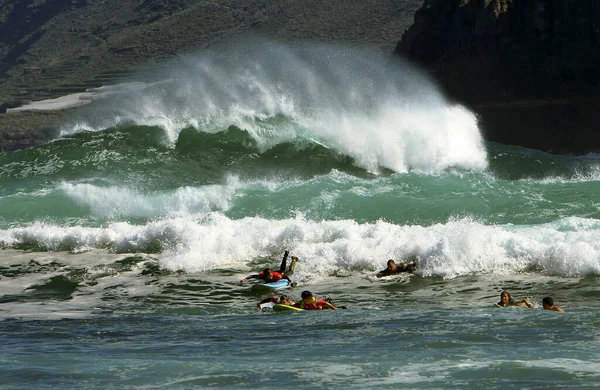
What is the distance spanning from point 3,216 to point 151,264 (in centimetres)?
848

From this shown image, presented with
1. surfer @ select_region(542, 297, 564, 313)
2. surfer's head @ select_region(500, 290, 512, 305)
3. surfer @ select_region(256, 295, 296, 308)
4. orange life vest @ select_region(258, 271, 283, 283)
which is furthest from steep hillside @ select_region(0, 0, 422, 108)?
surfer @ select_region(542, 297, 564, 313)

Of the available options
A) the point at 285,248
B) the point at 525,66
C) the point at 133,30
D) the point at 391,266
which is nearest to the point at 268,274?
the point at 391,266

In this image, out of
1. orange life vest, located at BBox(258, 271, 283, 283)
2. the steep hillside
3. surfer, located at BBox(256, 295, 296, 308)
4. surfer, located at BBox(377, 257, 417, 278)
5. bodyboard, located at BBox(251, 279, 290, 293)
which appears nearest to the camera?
surfer, located at BBox(256, 295, 296, 308)

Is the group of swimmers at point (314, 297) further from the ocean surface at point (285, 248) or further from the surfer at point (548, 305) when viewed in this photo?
the ocean surface at point (285, 248)

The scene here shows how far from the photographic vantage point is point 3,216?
28172mm

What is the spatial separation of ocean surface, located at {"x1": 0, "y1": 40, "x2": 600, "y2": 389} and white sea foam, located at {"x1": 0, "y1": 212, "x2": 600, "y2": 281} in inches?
1.9

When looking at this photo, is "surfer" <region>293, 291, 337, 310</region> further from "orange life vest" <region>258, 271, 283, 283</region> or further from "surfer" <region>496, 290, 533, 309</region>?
"orange life vest" <region>258, 271, 283, 283</region>

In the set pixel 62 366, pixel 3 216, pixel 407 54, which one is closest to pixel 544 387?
pixel 62 366

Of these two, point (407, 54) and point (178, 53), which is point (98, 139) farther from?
point (178, 53)

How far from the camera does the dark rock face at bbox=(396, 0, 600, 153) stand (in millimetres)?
63844

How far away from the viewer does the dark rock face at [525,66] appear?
63844 mm

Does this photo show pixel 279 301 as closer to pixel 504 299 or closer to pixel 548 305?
pixel 504 299

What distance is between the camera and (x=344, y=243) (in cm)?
2056

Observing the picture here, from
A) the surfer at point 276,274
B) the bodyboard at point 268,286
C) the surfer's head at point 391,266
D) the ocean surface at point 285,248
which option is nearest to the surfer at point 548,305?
the ocean surface at point 285,248
